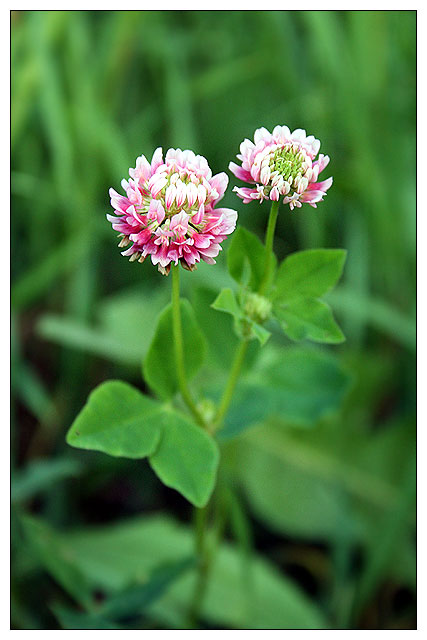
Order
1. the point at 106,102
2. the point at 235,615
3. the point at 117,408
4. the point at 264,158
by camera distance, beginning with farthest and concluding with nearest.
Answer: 1. the point at 106,102
2. the point at 235,615
3. the point at 117,408
4. the point at 264,158

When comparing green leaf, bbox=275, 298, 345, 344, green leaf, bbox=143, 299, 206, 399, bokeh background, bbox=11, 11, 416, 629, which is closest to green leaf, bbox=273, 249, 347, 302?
green leaf, bbox=275, 298, 345, 344

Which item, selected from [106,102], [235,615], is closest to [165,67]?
[106,102]

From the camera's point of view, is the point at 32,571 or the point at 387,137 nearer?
the point at 32,571

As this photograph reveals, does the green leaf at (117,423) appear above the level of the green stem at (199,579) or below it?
above

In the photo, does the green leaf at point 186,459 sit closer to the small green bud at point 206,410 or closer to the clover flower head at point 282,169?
the small green bud at point 206,410

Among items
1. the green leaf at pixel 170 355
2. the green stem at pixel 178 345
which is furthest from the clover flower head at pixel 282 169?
the green leaf at pixel 170 355

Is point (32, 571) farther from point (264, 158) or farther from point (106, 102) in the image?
point (106, 102)
